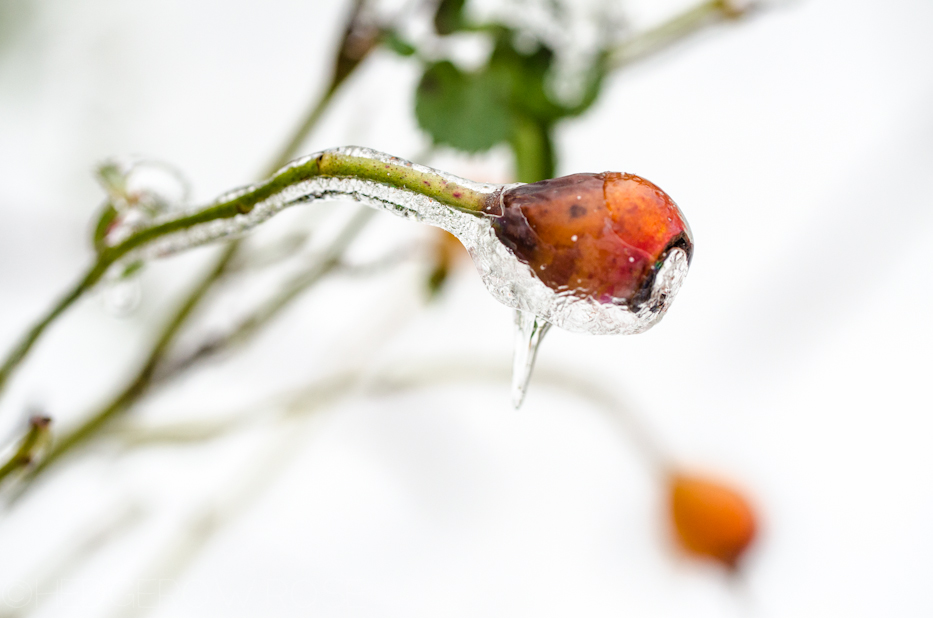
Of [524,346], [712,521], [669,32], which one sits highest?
[669,32]

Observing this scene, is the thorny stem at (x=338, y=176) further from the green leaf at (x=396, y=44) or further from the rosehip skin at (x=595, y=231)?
the green leaf at (x=396, y=44)

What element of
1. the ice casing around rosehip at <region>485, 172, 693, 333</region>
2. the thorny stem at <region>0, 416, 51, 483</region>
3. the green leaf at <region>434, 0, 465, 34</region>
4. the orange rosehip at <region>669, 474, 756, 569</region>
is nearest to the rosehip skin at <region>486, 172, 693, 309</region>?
the ice casing around rosehip at <region>485, 172, 693, 333</region>

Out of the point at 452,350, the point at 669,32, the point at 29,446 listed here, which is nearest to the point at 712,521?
the point at 452,350

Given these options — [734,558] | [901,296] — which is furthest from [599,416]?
[901,296]

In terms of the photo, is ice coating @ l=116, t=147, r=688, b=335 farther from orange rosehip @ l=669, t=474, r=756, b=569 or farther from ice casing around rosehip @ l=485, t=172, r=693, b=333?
orange rosehip @ l=669, t=474, r=756, b=569

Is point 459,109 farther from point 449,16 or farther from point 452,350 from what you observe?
point 452,350

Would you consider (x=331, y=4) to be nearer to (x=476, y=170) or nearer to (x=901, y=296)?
(x=476, y=170)
